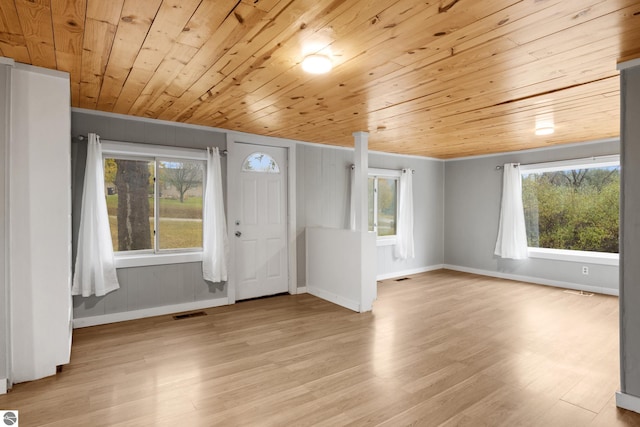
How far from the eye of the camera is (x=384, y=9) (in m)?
1.72

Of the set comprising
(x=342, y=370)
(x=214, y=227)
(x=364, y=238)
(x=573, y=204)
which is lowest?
(x=342, y=370)

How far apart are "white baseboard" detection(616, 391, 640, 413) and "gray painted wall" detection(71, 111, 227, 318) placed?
13.1ft

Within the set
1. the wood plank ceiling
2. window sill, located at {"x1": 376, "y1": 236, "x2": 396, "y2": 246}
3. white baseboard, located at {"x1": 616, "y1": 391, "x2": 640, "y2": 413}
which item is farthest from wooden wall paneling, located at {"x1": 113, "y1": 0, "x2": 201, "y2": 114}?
window sill, located at {"x1": 376, "y1": 236, "x2": 396, "y2": 246}

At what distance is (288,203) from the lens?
521cm

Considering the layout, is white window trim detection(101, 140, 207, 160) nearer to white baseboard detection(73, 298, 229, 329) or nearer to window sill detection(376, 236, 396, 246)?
white baseboard detection(73, 298, 229, 329)

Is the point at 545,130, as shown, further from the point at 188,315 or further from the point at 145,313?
the point at 145,313

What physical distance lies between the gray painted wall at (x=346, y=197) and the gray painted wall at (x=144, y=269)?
1.31 m

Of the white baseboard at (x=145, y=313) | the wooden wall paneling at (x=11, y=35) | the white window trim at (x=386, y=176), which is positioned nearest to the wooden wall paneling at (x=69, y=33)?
the wooden wall paneling at (x=11, y=35)

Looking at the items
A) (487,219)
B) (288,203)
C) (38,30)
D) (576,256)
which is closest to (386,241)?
(487,219)

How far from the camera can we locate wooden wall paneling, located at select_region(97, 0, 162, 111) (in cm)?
176

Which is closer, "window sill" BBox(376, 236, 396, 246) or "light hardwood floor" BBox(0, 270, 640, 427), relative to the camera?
"light hardwood floor" BBox(0, 270, 640, 427)

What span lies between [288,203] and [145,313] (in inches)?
92.2

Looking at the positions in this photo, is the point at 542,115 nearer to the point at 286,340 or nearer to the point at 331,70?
the point at 331,70

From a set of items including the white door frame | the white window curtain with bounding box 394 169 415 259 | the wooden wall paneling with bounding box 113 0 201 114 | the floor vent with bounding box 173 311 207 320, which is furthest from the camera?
the white window curtain with bounding box 394 169 415 259
